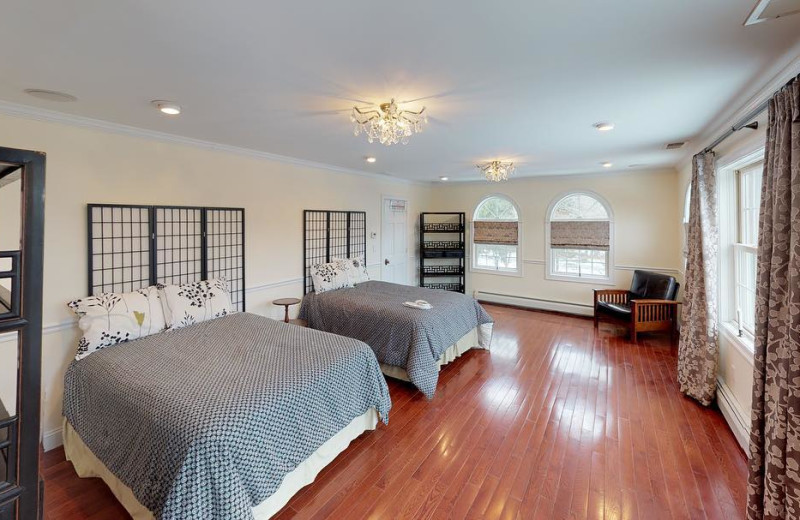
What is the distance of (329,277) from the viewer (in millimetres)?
4629

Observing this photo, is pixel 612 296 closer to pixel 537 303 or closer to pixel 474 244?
pixel 537 303

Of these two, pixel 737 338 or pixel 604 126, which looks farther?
pixel 604 126

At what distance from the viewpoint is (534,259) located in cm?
645

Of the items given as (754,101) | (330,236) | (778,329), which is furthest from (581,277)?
(778,329)

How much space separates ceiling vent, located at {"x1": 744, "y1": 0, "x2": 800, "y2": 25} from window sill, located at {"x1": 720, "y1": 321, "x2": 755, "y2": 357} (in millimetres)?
2166

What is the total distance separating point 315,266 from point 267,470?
120 inches

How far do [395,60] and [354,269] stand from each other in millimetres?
3554

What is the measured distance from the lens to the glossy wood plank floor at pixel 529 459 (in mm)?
2014

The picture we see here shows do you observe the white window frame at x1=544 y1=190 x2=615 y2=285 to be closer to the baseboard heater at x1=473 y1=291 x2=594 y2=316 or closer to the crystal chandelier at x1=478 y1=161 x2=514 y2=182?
the baseboard heater at x1=473 y1=291 x2=594 y2=316

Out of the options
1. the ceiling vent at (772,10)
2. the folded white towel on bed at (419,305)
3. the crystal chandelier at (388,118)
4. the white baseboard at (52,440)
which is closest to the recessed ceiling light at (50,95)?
the crystal chandelier at (388,118)

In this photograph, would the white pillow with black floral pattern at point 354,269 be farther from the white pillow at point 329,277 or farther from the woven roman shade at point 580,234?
the woven roman shade at point 580,234

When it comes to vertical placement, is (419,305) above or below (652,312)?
above

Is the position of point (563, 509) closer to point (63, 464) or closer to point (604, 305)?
point (63, 464)

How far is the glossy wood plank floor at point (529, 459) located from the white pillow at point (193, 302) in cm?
116
